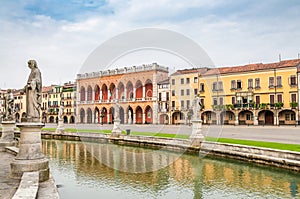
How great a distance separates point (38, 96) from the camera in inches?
318

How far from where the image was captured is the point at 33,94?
7.93m

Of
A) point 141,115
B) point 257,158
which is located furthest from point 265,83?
point 257,158

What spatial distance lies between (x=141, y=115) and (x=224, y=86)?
53.8 ft

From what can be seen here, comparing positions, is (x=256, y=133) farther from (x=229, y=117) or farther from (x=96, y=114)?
(x=96, y=114)

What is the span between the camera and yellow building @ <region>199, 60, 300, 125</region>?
4228 cm

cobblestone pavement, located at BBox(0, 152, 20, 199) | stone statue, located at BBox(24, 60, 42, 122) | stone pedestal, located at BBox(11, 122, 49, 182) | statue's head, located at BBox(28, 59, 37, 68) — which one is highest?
statue's head, located at BBox(28, 59, 37, 68)

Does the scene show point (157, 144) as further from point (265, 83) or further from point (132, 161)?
point (265, 83)

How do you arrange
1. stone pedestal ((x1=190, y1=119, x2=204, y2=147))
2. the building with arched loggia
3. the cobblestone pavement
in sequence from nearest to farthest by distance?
the cobblestone pavement < stone pedestal ((x1=190, y1=119, x2=204, y2=147)) < the building with arched loggia

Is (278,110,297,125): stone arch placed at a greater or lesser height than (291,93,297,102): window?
lesser

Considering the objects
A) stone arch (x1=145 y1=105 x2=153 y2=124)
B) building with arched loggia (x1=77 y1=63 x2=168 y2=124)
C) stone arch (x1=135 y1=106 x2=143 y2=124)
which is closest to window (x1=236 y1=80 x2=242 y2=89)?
building with arched loggia (x1=77 y1=63 x2=168 y2=124)

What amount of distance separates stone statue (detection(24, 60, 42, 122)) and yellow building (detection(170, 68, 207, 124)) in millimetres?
41362

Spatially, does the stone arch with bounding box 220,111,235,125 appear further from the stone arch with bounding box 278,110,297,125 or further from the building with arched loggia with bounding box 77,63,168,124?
the building with arched loggia with bounding box 77,63,168,124

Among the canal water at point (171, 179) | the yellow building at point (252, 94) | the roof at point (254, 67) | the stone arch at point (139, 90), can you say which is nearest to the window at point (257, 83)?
the yellow building at point (252, 94)

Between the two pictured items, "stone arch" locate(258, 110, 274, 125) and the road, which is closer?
the road
